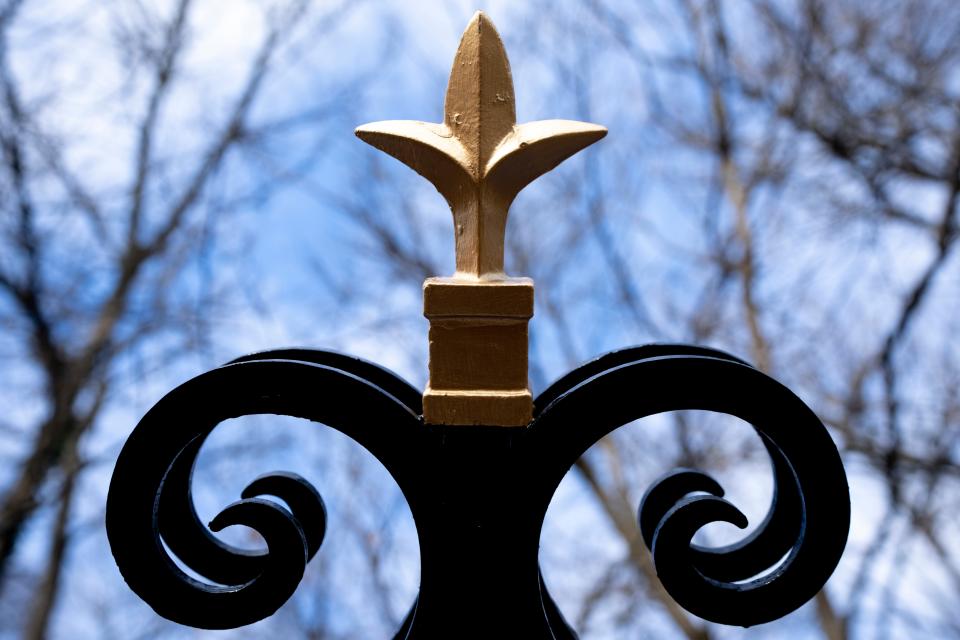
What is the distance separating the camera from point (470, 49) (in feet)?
2.68

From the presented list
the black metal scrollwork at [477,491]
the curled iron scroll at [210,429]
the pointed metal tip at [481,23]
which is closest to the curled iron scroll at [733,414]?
the black metal scrollwork at [477,491]

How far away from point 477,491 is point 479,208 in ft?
0.92

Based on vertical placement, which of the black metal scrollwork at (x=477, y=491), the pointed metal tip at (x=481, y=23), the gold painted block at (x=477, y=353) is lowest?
the black metal scrollwork at (x=477, y=491)

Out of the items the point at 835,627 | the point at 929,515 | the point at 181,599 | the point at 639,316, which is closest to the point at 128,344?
the point at 639,316

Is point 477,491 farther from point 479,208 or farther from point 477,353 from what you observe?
point 479,208

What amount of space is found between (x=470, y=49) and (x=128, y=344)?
125 inches

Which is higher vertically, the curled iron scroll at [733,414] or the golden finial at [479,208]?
the golden finial at [479,208]

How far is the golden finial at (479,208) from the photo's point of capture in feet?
2.45

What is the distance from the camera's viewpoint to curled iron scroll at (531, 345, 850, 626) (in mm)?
737

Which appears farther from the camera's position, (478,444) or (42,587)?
(42,587)

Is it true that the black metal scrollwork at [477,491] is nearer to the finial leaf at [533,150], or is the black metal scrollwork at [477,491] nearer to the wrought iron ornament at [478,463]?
the wrought iron ornament at [478,463]

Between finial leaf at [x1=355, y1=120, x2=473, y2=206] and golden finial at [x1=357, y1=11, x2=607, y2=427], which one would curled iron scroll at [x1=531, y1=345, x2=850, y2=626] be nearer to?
golden finial at [x1=357, y1=11, x2=607, y2=427]

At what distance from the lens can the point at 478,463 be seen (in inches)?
30.3

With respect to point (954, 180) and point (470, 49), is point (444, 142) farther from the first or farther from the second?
point (954, 180)
